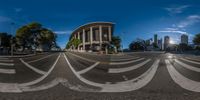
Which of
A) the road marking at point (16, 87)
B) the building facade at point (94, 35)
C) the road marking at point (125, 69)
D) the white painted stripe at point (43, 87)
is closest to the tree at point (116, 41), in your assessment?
the building facade at point (94, 35)

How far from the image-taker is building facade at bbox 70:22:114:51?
384 cm

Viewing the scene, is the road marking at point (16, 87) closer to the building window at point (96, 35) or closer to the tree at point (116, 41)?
the building window at point (96, 35)

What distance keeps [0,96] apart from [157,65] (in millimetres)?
3299

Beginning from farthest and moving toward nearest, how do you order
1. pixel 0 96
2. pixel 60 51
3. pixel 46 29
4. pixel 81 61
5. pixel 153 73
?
1. pixel 153 73
2. pixel 81 61
3. pixel 60 51
4. pixel 46 29
5. pixel 0 96

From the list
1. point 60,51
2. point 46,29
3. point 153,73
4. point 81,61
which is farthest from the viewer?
point 153,73

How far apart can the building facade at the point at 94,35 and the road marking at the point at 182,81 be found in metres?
1.71

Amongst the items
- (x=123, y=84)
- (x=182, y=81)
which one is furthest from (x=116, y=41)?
(x=182, y=81)

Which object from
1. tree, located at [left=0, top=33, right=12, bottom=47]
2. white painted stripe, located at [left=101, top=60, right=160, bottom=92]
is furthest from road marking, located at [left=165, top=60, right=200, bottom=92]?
tree, located at [left=0, top=33, right=12, bottom=47]

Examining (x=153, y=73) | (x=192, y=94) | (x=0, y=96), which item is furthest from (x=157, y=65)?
(x=0, y=96)

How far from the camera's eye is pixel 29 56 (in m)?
3.89

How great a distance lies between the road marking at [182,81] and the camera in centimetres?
434

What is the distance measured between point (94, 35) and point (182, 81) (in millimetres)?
2109

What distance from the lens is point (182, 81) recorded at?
478cm

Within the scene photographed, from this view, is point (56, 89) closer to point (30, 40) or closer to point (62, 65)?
point (62, 65)
